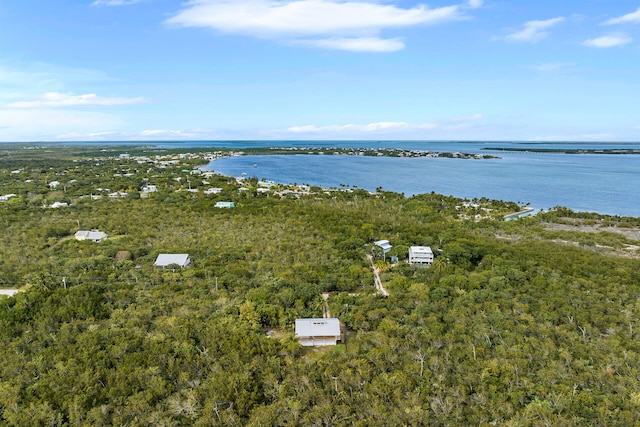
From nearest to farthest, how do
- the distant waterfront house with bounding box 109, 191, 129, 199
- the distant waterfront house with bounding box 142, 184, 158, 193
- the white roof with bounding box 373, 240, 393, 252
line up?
the white roof with bounding box 373, 240, 393, 252
the distant waterfront house with bounding box 109, 191, 129, 199
the distant waterfront house with bounding box 142, 184, 158, 193

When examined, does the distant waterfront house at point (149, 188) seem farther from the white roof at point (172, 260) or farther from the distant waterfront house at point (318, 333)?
the distant waterfront house at point (318, 333)

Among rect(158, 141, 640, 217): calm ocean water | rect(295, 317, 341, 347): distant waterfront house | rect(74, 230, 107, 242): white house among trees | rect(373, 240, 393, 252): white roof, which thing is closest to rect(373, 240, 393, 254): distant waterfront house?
rect(373, 240, 393, 252): white roof

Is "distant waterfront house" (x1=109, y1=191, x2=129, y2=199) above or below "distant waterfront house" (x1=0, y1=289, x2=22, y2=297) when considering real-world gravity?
above

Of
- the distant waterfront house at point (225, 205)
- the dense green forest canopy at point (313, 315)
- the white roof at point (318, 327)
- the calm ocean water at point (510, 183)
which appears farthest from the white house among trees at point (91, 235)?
the calm ocean water at point (510, 183)

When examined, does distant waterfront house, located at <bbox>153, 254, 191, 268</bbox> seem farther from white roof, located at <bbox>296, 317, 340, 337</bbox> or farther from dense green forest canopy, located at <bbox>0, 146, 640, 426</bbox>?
white roof, located at <bbox>296, 317, 340, 337</bbox>

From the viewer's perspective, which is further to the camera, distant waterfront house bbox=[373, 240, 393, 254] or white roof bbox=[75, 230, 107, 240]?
white roof bbox=[75, 230, 107, 240]

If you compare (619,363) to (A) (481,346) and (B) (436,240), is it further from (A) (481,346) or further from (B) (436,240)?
(B) (436,240)

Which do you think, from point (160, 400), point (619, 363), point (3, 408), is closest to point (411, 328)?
point (619, 363)
